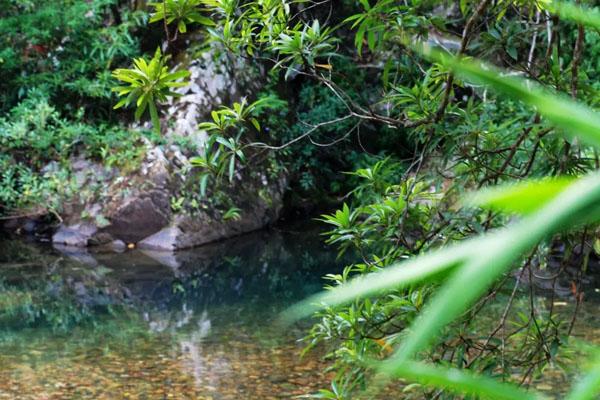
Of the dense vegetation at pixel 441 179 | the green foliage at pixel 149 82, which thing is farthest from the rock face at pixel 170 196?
the green foliage at pixel 149 82

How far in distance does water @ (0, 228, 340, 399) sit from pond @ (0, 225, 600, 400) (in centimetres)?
1

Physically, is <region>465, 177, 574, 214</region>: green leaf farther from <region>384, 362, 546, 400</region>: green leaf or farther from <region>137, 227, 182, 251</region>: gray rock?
<region>137, 227, 182, 251</region>: gray rock

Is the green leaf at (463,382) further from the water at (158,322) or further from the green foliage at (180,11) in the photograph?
the water at (158,322)

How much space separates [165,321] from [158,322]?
0.21ft

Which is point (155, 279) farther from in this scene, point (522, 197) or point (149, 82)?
point (522, 197)

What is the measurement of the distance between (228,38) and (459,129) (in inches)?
35.0

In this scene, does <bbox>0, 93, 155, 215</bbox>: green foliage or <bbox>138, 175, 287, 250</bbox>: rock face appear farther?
<bbox>0, 93, 155, 215</bbox>: green foliage

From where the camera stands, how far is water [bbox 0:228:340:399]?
505cm

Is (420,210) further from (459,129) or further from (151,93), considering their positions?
(151,93)

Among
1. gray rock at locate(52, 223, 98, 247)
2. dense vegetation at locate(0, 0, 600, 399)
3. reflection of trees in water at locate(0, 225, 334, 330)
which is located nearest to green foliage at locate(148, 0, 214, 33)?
dense vegetation at locate(0, 0, 600, 399)

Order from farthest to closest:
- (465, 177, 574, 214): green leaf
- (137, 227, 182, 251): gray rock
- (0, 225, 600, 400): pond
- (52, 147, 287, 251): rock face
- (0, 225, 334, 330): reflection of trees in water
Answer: (52, 147, 287, 251): rock face
(137, 227, 182, 251): gray rock
(0, 225, 334, 330): reflection of trees in water
(0, 225, 600, 400): pond
(465, 177, 574, 214): green leaf

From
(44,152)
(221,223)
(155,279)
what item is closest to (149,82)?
(155,279)

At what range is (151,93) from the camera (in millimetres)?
2682

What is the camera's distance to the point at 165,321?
657 centimetres
